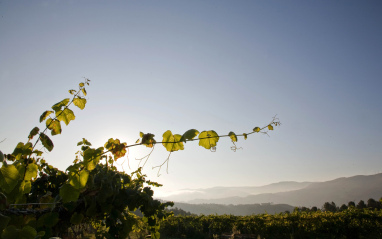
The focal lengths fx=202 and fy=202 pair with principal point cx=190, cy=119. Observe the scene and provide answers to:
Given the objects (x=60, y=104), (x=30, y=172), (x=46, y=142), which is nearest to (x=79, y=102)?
(x=60, y=104)

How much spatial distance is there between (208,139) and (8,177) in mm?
1077

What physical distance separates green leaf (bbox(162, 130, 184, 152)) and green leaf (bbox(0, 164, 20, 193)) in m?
0.80

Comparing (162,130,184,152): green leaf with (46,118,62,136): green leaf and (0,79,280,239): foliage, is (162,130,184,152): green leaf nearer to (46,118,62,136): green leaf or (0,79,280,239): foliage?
(0,79,280,239): foliage

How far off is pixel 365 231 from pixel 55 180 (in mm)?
16690

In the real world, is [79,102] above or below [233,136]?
above

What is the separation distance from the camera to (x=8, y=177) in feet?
2.97

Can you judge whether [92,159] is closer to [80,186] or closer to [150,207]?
[80,186]

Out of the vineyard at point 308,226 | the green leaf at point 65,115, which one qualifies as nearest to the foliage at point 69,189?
the green leaf at point 65,115

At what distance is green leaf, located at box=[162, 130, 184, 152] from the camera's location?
1414 millimetres

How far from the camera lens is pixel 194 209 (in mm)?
190250

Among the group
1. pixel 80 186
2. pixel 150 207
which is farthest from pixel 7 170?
pixel 150 207

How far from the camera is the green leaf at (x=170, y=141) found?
4.64 ft

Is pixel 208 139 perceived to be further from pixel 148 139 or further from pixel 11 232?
pixel 11 232

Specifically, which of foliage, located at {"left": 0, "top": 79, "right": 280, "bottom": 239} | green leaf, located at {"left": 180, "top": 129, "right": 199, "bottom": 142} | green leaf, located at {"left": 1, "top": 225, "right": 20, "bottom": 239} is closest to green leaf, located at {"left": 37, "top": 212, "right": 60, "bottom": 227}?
foliage, located at {"left": 0, "top": 79, "right": 280, "bottom": 239}
